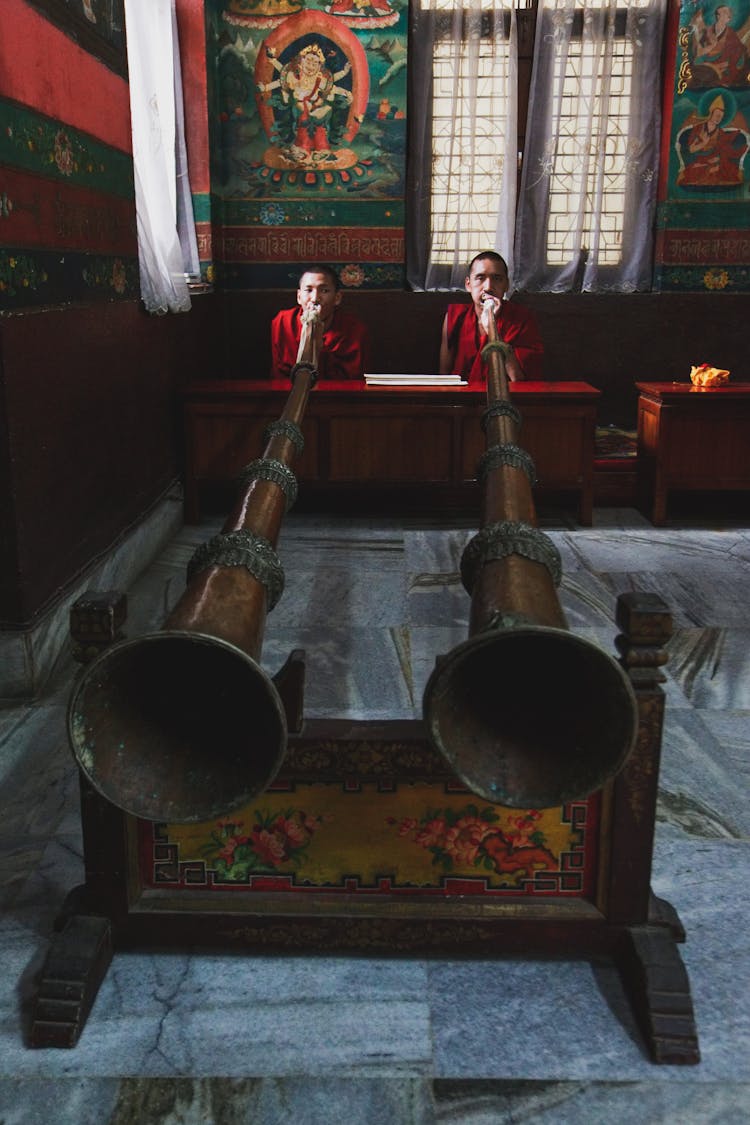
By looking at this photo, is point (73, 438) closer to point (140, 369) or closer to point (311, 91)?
point (140, 369)

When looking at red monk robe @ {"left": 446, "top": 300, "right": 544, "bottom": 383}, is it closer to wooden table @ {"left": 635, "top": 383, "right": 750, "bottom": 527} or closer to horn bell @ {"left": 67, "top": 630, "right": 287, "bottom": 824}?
wooden table @ {"left": 635, "top": 383, "right": 750, "bottom": 527}

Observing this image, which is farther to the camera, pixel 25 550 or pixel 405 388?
pixel 405 388

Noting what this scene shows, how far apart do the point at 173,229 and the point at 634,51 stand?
3.49 metres

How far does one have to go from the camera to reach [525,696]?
1713mm

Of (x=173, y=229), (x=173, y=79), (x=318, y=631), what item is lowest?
(x=318, y=631)

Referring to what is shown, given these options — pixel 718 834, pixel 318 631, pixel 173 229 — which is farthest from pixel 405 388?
pixel 718 834

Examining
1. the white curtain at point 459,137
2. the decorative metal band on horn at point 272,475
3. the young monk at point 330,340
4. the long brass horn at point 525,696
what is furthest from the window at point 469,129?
the long brass horn at point 525,696

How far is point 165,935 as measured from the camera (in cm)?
195

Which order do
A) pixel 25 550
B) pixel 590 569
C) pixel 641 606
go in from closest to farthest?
1. pixel 641 606
2. pixel 25 550
3. pixel 590 569

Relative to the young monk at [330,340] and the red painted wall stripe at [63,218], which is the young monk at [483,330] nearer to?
the young monk at [330,340]

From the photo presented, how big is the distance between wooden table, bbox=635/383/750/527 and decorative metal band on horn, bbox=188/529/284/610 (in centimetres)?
396

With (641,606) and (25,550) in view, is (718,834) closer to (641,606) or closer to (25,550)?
(641,606)

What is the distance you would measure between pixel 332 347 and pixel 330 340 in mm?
42

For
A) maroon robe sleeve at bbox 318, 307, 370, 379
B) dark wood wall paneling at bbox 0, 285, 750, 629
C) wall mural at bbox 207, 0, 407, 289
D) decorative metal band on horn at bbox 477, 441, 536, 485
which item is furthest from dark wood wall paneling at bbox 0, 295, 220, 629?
wall mural at bbox 207, 0, 407, 289
